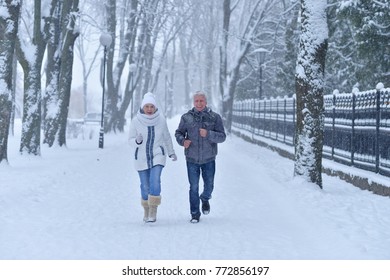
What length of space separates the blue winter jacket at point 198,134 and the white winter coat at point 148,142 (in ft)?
0.95

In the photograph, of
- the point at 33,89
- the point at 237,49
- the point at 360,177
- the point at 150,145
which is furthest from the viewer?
the point at 237,49

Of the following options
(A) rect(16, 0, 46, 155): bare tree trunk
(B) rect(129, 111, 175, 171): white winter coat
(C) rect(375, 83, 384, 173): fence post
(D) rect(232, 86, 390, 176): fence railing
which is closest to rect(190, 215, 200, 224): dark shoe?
(B) rect(129, 111, 175, 171): white winter coat

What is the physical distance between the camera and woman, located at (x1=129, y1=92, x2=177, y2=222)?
7.30 m

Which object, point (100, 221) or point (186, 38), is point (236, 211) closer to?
point (100, 221)

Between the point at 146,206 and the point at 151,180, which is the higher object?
the point at 151,180

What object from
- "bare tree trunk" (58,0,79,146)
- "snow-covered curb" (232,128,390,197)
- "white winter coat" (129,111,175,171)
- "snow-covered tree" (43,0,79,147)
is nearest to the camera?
"white winter coat" (129,111,175,171)

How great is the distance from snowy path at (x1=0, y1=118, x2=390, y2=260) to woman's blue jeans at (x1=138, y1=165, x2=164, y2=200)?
462mm

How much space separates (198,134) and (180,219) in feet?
4.34

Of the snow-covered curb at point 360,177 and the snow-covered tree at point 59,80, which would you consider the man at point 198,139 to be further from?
the snow-covered tree at point 59,80

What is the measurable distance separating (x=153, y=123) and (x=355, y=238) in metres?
2.98

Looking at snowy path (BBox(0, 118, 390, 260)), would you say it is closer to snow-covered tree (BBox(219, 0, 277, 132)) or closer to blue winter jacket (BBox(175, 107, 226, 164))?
blue winter jacket (BBox(175, 107, 226, 164))

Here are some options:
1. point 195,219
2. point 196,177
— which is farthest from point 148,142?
point 195,219

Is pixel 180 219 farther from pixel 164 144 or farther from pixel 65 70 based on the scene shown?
pixel 65 70

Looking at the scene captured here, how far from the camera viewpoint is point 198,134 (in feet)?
24.6
